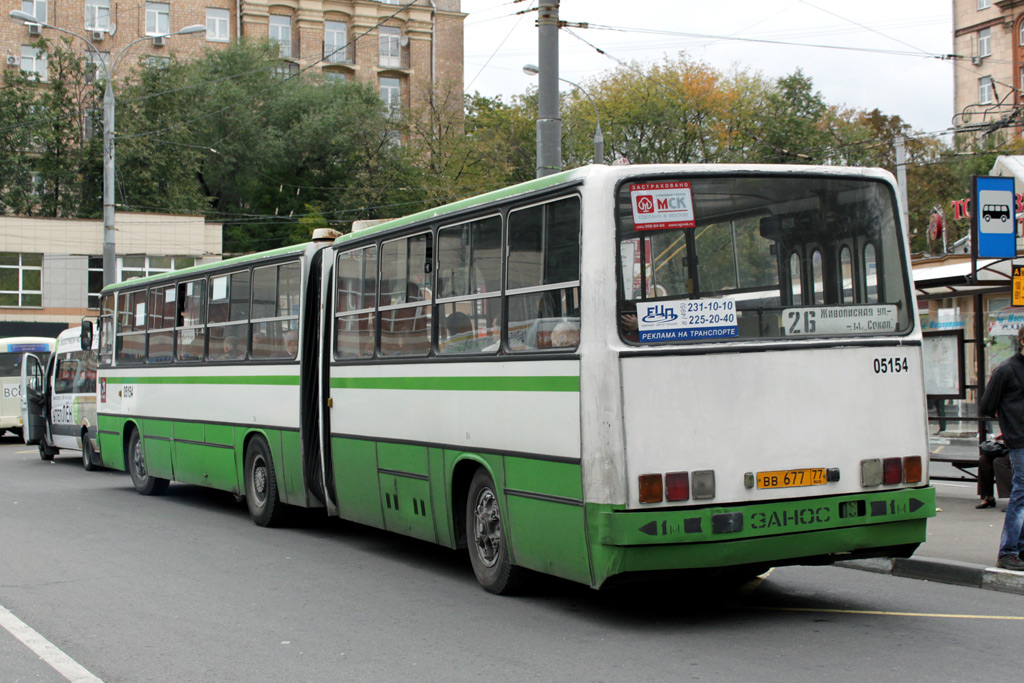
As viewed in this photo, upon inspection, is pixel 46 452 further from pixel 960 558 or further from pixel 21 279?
pixel 21 279

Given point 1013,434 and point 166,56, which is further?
point 166,56

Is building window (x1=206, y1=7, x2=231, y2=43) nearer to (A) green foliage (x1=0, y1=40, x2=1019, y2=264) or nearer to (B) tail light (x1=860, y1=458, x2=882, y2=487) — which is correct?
(A) green foliage (x1=0, y1=40, x2=1019, y2=264)

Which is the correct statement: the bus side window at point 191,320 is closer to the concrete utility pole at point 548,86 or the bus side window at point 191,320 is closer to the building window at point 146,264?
the concrete utility pole at point 548,86

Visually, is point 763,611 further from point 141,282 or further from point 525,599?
point 141,282

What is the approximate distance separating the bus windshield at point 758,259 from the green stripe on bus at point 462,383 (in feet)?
2.18

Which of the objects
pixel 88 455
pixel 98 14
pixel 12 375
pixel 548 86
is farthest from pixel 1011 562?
pixel 98 14

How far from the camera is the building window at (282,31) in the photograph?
71125mm

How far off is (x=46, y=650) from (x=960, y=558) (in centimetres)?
672

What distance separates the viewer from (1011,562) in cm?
891

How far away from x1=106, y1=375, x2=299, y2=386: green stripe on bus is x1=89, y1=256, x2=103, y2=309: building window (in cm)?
3754

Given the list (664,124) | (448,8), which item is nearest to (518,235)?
(664,124)

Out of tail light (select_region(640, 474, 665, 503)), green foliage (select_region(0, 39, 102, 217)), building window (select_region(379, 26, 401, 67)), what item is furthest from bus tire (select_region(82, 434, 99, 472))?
building window (select_region(379, 26, 401, 67))

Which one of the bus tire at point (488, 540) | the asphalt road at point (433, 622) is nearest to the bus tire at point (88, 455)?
the asphalt road at point (433, 622)

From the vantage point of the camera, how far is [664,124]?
6066 cm
